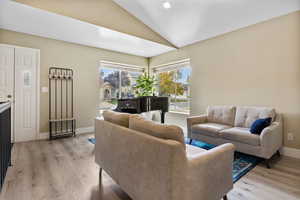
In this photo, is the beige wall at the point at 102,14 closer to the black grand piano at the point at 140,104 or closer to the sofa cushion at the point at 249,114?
the black grand piano at the point at 140,104

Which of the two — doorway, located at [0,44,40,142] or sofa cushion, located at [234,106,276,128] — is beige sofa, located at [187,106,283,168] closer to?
sofa cushion, located at [234,106,276,128]

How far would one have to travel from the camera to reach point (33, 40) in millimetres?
3658

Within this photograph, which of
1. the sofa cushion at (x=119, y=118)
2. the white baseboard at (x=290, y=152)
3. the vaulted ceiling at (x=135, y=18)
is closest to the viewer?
the sofa cushion at (x=119, y=118)

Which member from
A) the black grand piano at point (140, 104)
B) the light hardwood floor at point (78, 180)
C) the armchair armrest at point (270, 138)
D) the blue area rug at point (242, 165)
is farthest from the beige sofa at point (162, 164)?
the black grand piano at point (140, 104)

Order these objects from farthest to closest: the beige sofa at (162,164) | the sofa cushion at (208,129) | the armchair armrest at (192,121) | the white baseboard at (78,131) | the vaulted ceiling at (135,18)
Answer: the white baseboard at (78,131), the armchair armrest at (192,121), the sofa cushion at (208,129), the vaulted ceiling at (135,18), the beige sofa at (162,164)

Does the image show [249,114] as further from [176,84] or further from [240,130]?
[176,84]

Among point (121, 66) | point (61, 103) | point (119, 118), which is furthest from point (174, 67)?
point (119, 118)

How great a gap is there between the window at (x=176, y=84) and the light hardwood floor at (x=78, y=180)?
2636 mm

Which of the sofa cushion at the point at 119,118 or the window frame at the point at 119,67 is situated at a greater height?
the window frame at the point at 119,67

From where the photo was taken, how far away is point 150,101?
363 cm

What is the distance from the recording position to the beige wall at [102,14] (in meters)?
2.88

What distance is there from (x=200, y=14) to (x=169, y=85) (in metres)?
2.42

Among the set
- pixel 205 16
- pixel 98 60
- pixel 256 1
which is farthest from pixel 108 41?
pixel 256 1

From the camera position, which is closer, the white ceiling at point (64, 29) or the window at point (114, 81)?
the white ceiling at point (64, 29)
